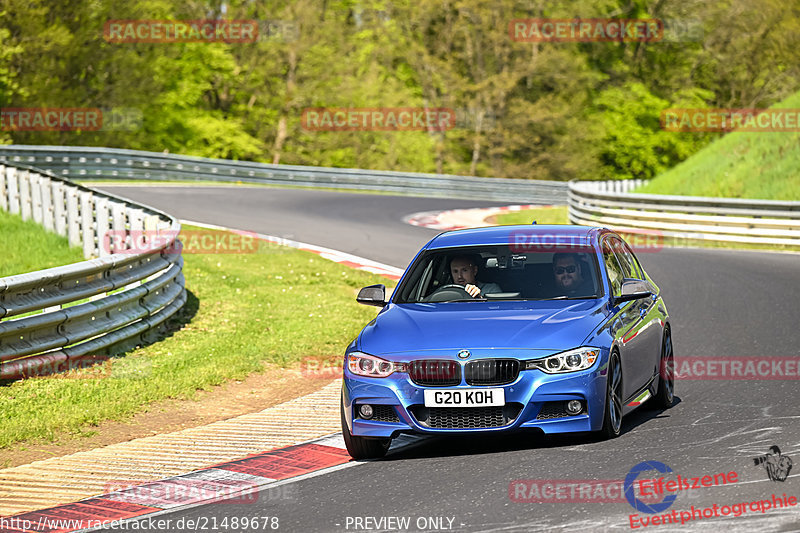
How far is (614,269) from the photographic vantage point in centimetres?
879

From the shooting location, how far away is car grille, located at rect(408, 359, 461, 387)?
23.3 feet

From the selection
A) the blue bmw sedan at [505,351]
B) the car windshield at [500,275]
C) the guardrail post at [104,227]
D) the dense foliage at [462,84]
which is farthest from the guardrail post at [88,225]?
the dense foliage at [462,84]

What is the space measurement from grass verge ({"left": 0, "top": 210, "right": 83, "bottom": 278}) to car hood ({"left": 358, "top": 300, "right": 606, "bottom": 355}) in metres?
9.47

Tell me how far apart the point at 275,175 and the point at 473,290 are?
32.2 metres

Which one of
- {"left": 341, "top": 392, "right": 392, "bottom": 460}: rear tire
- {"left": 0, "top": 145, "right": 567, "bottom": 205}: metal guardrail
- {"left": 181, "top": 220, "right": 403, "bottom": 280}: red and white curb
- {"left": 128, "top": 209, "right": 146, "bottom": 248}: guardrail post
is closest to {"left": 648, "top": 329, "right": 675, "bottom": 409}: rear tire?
{"left": 341, "top": 392, "right": 392, "bottom": 460}: rear tire

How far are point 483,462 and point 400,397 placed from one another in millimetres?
651

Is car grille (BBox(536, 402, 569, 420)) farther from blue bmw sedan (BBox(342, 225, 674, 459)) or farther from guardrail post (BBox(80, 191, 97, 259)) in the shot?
guardrail post (BBox(80, 191, 97, 259))

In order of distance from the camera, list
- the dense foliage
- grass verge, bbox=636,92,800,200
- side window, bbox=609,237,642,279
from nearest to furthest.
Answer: side window, bbox=609,237,642,279 < grass verge, bbox=636,92,800,200 < the dense foliage

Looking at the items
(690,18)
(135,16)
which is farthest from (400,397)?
(690,18)

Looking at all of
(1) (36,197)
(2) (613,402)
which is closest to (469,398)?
(2) (613,402)

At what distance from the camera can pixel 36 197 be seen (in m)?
19.1

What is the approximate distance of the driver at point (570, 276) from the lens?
27.0ft

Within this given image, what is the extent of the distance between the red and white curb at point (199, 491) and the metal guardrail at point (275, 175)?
2962 cm

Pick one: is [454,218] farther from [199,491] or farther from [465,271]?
[199,491]
